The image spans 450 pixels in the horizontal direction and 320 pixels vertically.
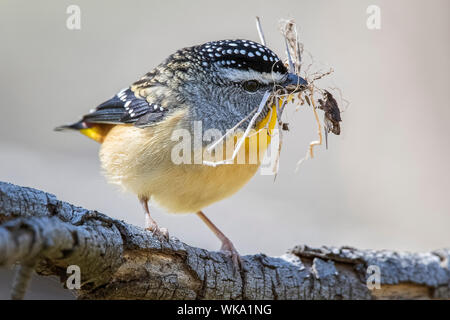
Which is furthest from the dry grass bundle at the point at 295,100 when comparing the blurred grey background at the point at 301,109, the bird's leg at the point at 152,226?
the blurred grey background at the point at 301,109

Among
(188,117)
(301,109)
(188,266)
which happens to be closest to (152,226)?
(188,266)

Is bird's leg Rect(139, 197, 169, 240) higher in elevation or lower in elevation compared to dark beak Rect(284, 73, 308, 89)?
lower

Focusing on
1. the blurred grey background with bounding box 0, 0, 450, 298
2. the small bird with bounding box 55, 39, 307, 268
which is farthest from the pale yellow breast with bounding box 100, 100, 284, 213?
the blurred grey background with bounding box 0, 0, 450, 298

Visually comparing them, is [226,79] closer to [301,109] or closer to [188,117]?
[188,117]

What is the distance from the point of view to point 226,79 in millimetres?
4797

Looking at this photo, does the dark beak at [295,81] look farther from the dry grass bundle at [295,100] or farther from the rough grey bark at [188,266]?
the rough grey bark at [188,266]

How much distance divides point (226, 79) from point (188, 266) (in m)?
1.73

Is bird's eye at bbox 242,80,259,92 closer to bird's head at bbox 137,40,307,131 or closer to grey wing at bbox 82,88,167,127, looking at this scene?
bird's head at bbox 137,40,307,131

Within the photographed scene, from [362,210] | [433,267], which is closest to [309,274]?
[433,267]

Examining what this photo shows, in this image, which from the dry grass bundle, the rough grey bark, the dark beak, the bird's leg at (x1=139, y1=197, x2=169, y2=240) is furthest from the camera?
the dark beak

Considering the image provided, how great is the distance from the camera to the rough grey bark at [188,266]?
3189 mm

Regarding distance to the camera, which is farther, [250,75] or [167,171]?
[250,75]

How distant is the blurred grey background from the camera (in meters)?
7.56
